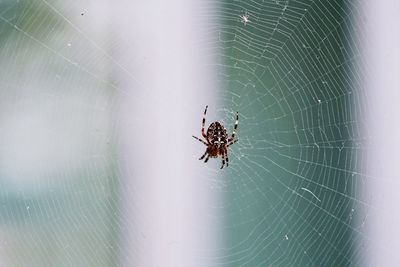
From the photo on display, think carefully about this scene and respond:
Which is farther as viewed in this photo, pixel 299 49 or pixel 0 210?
pixel 299 49

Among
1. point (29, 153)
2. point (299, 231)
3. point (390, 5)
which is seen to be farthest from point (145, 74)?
point (390, 5)

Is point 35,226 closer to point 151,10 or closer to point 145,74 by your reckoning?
point 145,74

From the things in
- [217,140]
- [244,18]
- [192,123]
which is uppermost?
[244,18]

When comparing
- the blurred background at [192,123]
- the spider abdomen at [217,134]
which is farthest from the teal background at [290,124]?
the spider abdomen at [217,134]

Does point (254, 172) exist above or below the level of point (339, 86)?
below

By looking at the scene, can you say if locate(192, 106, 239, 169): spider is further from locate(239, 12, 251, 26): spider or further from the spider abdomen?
locate(239, 12, 251, 26): spider

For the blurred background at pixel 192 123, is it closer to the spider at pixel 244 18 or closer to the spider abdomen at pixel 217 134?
the spider at pixel 244 18

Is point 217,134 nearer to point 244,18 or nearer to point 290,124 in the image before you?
point 290,124

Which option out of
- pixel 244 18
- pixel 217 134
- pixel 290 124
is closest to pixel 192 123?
pixel 217 134
